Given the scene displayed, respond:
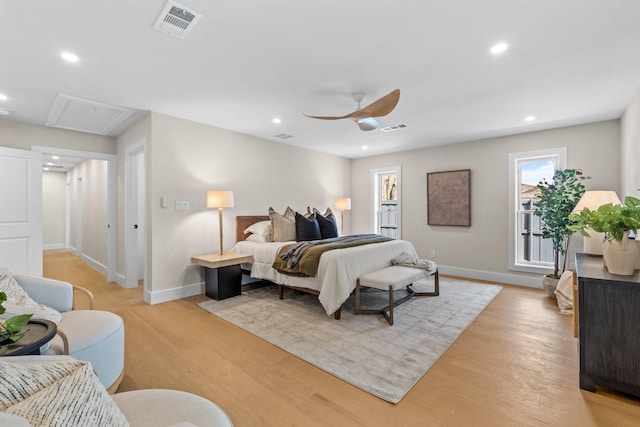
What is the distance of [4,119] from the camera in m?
3.99

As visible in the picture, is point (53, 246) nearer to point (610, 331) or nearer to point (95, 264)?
point (95, 264)

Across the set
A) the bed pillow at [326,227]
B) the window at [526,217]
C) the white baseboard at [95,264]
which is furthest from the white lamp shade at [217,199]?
the window at [526,217]

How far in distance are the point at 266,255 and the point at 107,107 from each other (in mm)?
2704

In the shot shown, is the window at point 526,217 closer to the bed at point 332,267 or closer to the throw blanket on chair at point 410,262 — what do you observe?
the bed at point 332,267

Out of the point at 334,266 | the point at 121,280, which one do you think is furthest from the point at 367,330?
the point at 121,280

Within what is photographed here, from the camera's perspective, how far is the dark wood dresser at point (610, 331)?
186cm

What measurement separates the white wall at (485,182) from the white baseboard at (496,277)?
0.04ft

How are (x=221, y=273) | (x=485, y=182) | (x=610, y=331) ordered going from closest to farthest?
(x=610, y=331), (x=221, y=273), (x=485, y=182)

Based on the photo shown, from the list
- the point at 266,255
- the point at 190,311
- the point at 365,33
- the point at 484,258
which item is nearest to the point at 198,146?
Result: the point at 266,255

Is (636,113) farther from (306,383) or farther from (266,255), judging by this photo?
(266,255)

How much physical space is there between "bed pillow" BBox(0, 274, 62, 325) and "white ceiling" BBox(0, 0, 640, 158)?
1.76 m

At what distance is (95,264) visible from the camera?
6.09m

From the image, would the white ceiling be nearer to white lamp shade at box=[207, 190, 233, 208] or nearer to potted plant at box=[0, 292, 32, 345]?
white lamp shade at box=[207, 190, 233, 208]

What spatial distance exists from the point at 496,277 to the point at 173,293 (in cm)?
508
